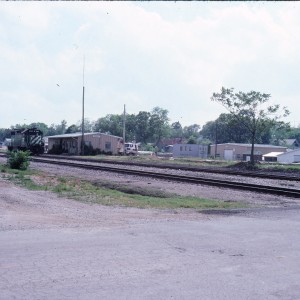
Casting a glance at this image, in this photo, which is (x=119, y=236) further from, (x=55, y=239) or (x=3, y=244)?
(x=3, y=244)

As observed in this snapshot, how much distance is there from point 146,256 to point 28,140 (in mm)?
50402

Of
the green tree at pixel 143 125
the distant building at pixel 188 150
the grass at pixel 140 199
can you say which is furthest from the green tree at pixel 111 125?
the grass at pixel 140 199

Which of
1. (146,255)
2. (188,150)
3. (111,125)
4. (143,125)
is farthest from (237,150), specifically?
(146,255)

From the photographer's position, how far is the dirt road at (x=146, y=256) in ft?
18.1

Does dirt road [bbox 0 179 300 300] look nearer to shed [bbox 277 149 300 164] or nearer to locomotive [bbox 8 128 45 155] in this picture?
locomotive [bbox 8 128 45 155]

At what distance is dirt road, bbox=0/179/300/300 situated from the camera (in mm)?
5523

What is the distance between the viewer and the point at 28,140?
5509cm

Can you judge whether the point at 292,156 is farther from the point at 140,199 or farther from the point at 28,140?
the point at 140,199

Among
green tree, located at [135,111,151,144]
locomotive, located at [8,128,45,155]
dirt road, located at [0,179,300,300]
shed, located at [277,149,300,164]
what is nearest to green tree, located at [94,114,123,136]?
green tree, located at [135,111,151,144]

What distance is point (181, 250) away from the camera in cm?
762

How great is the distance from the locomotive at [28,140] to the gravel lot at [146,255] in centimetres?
4389

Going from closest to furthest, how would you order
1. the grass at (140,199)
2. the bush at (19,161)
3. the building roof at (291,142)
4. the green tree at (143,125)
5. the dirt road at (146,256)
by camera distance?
1. the dirt road at (146,256)
2. the grass at (140,199)
3. the bush at (19,161)
4. the building roof at (291,142)
5. the green tree at (143,125)

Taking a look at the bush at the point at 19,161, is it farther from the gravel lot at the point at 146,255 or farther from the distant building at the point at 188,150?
the distant building at the point at 188,150

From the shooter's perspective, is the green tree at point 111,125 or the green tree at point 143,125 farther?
the green tree at point 111,125
